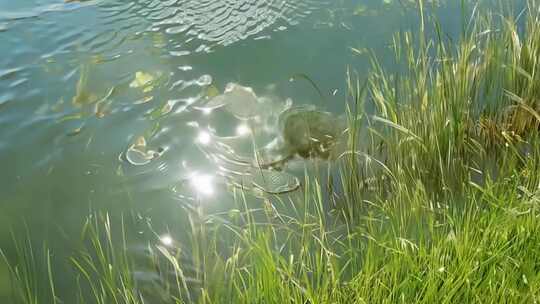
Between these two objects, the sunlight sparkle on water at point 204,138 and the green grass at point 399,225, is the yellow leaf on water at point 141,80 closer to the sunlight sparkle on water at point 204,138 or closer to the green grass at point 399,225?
the sunlight sparkle on water at point 204,138

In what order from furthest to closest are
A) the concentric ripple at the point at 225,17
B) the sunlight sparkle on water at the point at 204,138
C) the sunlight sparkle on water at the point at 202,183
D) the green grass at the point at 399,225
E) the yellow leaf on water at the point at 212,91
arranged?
the concentric ripple at the point at 225,17 → the yellow leaf on water at the point at 212,91 → the sunlight sparkle on water at the point at 204,138 → the sunlight sparkle on water at the point at 202,183 → the green grass at the point at 399,225

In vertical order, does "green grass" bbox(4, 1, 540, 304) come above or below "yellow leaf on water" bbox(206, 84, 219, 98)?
below

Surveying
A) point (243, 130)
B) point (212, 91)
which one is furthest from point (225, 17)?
point (243, 130)

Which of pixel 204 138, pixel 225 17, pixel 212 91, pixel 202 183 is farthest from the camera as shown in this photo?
pixel 225 17

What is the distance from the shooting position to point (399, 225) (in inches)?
66.2

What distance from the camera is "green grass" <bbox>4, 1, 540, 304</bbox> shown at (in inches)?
56.1

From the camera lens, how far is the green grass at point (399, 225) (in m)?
1.43

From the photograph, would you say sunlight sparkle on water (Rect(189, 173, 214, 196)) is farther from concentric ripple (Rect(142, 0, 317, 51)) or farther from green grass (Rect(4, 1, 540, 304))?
concentric ripple (Rect(142, 0, 317, 51))

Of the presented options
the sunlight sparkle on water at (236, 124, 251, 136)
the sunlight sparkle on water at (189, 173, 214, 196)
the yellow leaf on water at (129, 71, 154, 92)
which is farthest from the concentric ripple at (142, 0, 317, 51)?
the sunlight sparkle on water at (189, 173, 214, 196)

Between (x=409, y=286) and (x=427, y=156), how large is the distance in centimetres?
63

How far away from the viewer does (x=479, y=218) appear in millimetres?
1568

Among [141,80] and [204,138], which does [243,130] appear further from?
[141,80]

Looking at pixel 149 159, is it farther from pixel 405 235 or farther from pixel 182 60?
pixel 405 235

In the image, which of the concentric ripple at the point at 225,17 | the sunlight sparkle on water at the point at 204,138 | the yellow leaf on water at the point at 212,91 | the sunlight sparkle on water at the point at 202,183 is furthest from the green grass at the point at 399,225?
the concentric ripple at the point at 225,17
